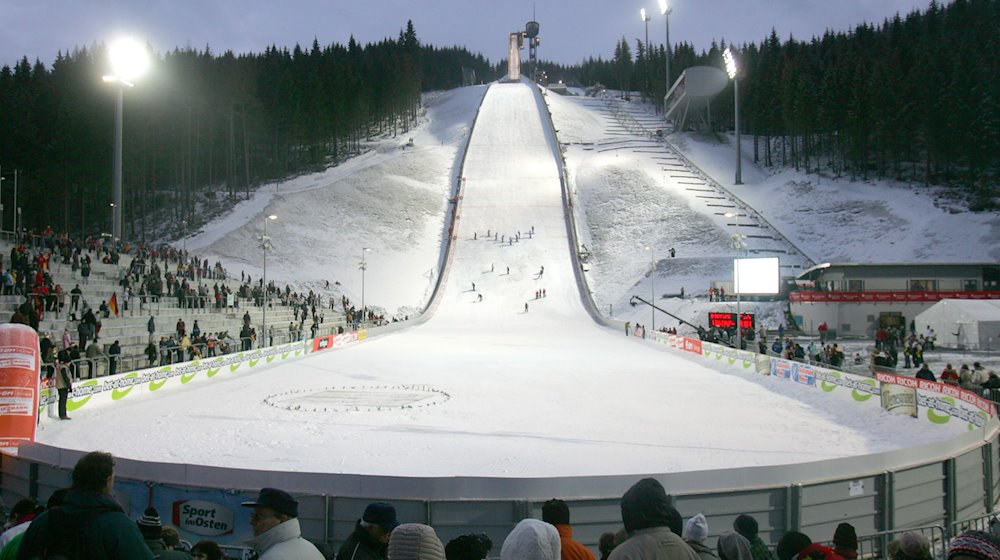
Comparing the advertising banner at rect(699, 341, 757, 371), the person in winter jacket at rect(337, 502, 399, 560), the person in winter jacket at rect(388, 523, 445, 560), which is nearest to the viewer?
the person in winter jacket at rect(388, 523, 445, 560)

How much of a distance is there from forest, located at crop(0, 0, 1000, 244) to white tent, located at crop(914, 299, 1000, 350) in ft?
102

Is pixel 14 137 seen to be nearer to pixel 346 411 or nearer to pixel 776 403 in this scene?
pixel 346 411

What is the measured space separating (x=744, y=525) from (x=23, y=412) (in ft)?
34.9

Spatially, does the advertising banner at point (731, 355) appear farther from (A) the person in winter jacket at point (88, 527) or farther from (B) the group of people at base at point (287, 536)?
(A) the person in winter jacket at point (88, 527)

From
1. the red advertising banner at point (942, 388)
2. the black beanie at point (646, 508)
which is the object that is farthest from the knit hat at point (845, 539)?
the red advertising banner at point (942, 388)

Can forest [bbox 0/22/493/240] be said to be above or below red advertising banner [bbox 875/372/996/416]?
above

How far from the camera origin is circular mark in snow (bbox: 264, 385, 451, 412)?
16109 mm

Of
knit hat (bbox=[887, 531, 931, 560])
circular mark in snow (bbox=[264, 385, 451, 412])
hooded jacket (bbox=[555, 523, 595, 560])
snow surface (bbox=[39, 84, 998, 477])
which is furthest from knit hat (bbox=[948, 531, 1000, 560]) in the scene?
circular mark in snow (bbox=[264, 385, 451, 412])

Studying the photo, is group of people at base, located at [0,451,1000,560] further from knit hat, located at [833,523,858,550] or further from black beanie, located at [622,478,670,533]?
knit hat, located at [833,523,858,550]

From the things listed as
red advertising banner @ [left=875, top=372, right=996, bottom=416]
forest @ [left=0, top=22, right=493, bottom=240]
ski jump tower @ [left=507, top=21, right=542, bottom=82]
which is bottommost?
red advertising banner @ [left=875, top=372, right=996, bottom=416]

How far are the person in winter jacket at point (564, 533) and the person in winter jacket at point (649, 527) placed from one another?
106 cm

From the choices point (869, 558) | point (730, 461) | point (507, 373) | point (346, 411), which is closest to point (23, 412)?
point (346, 411)

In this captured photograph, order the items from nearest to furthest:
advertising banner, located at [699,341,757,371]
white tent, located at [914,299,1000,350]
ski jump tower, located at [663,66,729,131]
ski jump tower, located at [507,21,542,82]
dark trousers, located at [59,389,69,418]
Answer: dark trousers, located at [59,389,69,418] → advertising banner, located at [699,341,757,371] → white tent, located at [914,299,1000,350] → ski jump tower, located at [663,66,729,131] → ski jump tower, located at [507,21,542,82]

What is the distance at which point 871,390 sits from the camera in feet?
53.1
